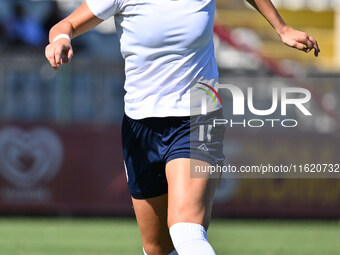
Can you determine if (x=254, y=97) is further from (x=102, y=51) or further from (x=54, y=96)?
(x=102, y=51)

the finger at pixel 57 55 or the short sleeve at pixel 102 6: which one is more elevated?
the short sleeve at pixel 102 6

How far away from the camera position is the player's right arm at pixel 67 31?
3.98m

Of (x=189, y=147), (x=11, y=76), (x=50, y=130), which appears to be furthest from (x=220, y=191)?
(x=189, y=147)

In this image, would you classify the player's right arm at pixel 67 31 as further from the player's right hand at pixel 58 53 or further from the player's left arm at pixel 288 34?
the player's left arm at pixel 288 34

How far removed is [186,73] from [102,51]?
383 inches

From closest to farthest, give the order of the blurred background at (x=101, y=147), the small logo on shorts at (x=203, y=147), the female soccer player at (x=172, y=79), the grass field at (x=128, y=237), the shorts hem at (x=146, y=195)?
the female soccer player at (x=172, y=79) < the small logo on shorts at (x=203, y=147) < the shorts hem at (x=146, y=195) < the grass field at (x=128, y=237) < the blurred background at (x=101, y=147)

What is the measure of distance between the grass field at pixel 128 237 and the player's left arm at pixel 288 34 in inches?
153

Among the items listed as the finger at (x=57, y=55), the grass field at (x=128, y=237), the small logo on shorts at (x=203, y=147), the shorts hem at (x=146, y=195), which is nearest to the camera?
the finger at (x=57, y=55)

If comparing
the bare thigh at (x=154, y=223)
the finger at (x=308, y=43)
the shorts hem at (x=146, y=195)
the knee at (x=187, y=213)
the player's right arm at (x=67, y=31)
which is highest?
the player's right arm at (x=67, y=31)

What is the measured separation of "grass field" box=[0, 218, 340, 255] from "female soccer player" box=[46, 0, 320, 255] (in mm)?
3659

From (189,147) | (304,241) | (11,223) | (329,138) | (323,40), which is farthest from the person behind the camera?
(323,40)

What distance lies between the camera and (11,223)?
10.6 m

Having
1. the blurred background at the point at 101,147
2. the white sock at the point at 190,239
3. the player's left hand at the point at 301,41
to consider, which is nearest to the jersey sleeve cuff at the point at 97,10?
the player's left hand at the point at 301,41

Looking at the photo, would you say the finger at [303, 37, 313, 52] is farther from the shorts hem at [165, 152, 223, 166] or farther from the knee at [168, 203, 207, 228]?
the knee at [168, 203, 207, 228]
